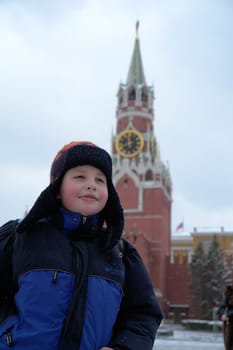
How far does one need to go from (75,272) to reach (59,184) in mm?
430

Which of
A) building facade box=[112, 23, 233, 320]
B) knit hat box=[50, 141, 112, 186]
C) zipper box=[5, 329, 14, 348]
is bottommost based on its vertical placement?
zipper box=[5, 329, 14, 348]

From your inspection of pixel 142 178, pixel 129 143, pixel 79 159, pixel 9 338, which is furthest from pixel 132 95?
pixel 9 338

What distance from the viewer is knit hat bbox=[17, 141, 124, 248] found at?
71.9 inches

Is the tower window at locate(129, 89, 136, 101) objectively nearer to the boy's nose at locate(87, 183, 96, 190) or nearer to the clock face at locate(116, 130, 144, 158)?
the clock face at locate(116, 130, 144, 158)

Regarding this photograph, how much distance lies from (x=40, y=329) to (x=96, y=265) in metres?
0.32

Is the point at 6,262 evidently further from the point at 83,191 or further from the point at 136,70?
the point at 136,70

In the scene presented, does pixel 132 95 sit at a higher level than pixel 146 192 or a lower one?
higher

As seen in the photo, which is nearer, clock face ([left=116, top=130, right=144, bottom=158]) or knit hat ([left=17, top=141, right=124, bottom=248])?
knit hat ([left=17, top=141, right=124, bottom=248])

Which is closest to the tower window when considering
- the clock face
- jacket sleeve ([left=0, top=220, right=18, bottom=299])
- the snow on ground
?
the clock face

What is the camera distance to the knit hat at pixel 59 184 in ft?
5.99

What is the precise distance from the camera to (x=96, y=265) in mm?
1729

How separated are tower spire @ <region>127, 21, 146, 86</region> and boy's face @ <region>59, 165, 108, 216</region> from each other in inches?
1907

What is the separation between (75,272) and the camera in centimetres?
167

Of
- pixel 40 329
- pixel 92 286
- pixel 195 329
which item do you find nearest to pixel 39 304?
pixel 40 329
